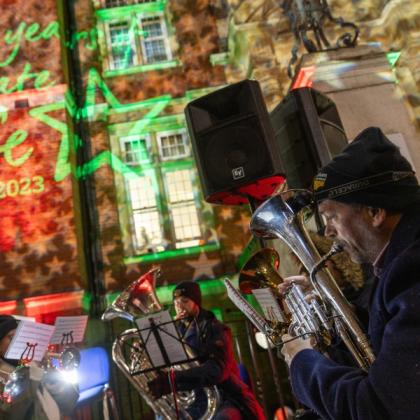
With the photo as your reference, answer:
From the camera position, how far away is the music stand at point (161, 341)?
346 centimetres

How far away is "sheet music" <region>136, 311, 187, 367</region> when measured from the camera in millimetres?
3465

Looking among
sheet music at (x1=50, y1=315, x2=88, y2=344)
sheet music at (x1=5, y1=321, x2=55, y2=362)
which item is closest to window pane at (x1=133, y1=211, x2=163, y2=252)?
sheet music at (x1=50, y1=315, x2=88, y2=344)

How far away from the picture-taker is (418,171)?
189 inches

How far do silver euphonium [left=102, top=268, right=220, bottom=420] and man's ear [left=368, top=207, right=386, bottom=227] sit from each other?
2399mm

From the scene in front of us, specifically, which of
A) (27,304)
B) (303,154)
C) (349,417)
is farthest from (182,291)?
(27,304)

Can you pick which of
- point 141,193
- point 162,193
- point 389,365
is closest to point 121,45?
point 141,193

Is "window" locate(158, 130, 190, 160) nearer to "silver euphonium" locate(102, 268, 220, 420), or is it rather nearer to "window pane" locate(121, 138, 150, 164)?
"window pane" locate(121, 138, 150, 164)

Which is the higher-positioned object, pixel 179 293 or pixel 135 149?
pixel 135 149

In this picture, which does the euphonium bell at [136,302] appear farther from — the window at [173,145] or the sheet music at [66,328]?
the window at [173,145]

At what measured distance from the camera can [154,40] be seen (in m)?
11.8

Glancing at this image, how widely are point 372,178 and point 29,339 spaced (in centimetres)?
320

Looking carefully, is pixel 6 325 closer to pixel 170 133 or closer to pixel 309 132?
pixel 309 132

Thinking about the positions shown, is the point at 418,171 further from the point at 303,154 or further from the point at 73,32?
the point at 73,32

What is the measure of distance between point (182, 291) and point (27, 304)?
5498 millimetres
